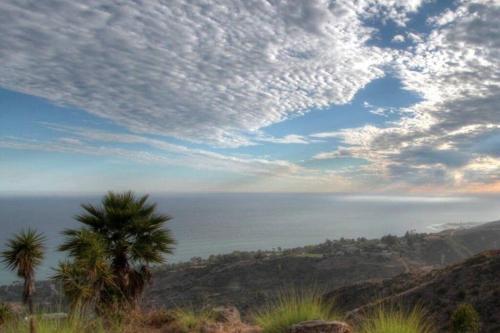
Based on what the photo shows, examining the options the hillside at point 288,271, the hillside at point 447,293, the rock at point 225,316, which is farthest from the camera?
the hillside at point 288,271

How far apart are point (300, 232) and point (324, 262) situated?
109031mm

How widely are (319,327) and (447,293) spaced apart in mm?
17905

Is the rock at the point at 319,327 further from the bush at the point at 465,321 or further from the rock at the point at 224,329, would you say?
the bush at the point at 465,321

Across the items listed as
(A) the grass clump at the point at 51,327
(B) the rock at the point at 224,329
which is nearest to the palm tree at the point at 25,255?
(A) the grass clump at the point at 51,327

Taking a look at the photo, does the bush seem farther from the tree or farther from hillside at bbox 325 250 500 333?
the tree

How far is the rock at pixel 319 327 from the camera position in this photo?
25.4 feet

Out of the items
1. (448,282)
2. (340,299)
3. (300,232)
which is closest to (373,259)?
(340,299)

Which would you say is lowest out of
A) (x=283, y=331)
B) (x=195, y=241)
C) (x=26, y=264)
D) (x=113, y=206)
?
(x=195, y=241)

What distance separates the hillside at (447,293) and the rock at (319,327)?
904 cm

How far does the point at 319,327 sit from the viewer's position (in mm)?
7746

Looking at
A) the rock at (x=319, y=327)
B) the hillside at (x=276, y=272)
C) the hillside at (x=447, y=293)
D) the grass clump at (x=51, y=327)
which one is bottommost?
the hillside at (x=276, y=272)

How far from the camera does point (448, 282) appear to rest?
23.8m

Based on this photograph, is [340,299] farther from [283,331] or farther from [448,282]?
[283,331]

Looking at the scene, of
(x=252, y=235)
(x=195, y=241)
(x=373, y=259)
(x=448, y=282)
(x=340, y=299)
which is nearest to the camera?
(x=448, y=282)
